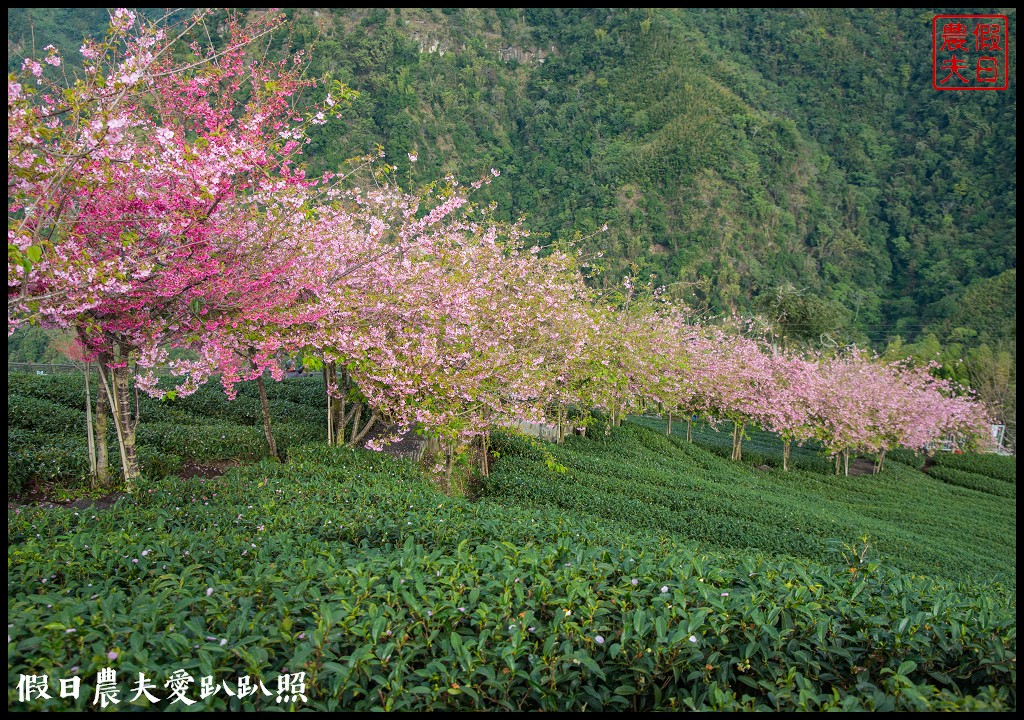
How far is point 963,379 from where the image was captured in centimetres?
2897

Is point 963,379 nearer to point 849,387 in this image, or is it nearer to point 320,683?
point 849,387

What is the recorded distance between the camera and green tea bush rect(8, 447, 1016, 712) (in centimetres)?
205

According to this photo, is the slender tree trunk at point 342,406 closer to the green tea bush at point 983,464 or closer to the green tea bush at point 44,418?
the green tea bush at point 44,418

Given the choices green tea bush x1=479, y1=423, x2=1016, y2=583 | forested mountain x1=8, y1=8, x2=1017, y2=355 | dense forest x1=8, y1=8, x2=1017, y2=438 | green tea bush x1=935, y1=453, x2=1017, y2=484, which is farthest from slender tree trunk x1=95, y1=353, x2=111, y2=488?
forested mountain x1=8, y1=8, x2=1017, y2=355

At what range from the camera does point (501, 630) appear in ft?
7.70

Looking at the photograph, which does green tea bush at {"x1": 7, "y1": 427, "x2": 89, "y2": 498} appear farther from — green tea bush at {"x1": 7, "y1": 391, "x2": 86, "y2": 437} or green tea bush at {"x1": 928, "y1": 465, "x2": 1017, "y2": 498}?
green tea bush at {"x1": 928, "y1": 465, "x2": 1017, "y2": 498}

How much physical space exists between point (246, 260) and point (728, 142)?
61826 mm

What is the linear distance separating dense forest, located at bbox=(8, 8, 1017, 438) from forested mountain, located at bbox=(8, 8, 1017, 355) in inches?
8.0

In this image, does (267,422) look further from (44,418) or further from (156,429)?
(44,418)

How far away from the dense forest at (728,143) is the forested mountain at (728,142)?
20 cm

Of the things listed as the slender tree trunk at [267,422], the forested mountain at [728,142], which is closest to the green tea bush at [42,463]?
the slender tree trunk at [267,422]

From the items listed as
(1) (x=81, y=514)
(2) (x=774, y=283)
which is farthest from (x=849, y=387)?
(2) (x=774, y=283)

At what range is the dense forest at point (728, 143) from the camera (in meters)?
48.7

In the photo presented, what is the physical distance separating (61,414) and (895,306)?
2190 inches
